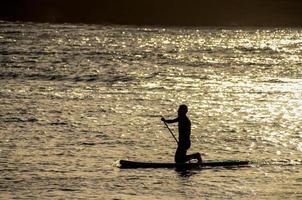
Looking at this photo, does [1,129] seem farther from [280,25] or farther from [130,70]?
[280,25]

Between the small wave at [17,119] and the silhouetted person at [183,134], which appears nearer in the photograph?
the silhouetted person at [183,134]

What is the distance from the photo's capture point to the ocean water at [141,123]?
1000 inches

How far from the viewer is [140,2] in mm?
173000

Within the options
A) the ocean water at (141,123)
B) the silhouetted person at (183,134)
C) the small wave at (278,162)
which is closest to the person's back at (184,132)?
the silhouetted person at (183,134)

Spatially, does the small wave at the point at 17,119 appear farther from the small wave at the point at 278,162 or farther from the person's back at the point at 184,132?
the small wave at the point at 278,162

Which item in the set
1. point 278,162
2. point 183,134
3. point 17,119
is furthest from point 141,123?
point 183,134

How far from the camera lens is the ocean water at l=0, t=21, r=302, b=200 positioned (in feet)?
83.3

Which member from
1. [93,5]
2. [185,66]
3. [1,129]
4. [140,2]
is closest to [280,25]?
[140,2]

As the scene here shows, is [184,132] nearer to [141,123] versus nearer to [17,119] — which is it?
[141,123]

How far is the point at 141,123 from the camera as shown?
38.8m

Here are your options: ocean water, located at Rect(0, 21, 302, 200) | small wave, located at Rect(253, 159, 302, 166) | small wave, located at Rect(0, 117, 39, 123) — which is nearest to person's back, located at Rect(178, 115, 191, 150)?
ocean water, located at Rect(0, 21, 302, 200)

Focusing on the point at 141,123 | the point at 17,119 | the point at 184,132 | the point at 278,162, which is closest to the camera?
the point at 184,132

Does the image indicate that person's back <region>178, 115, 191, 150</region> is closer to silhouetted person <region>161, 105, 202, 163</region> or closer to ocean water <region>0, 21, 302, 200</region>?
silhouetted person <region>161, 105, 202, 163</region>

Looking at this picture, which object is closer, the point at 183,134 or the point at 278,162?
the point at 183,134
